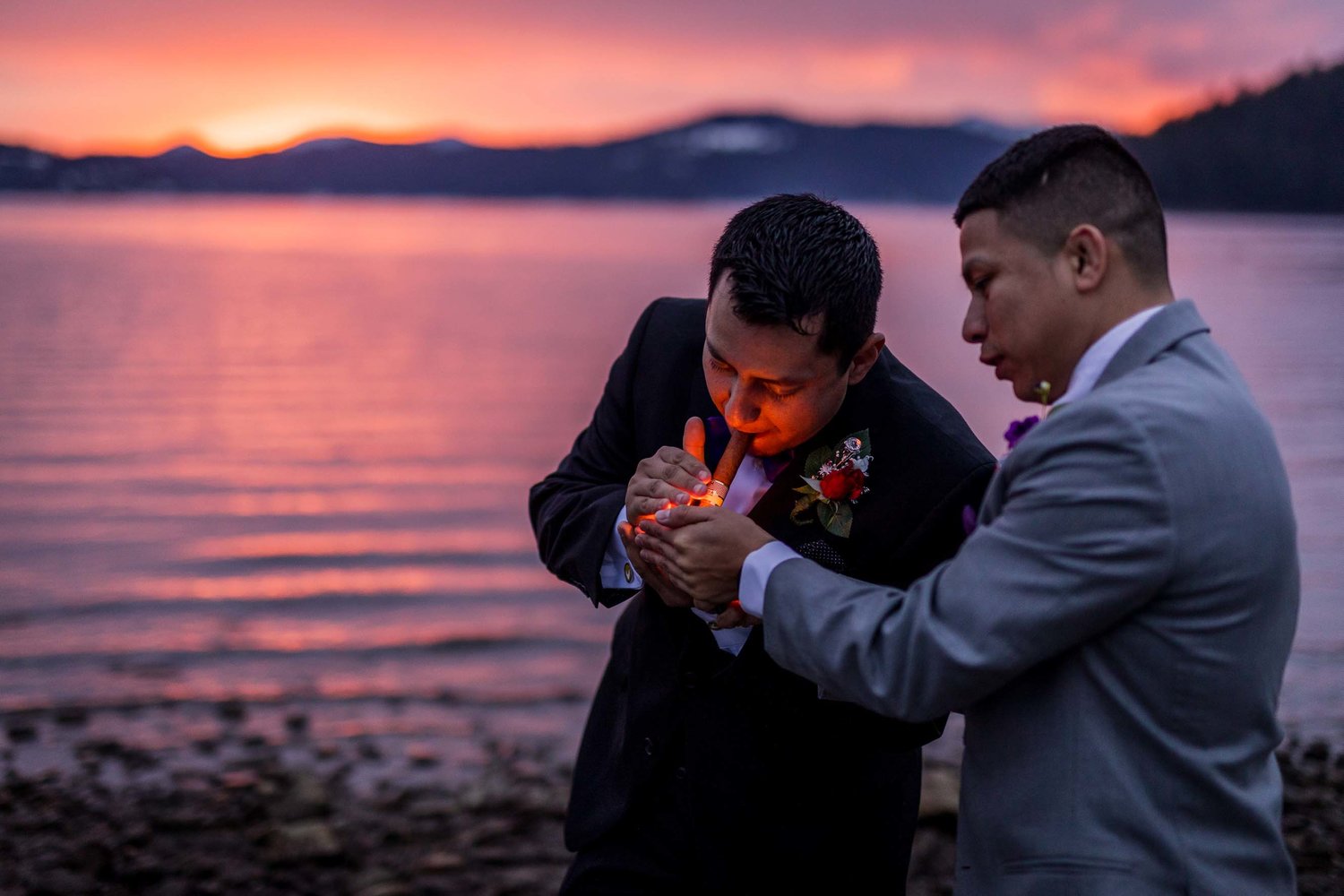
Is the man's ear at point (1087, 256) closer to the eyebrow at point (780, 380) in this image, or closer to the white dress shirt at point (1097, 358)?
the white dress shirt at point (1097, 358)

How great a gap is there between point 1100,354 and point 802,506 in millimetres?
1176

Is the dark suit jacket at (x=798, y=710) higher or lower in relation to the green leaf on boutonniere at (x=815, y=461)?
lower

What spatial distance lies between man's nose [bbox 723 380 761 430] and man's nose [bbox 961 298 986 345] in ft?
2.37

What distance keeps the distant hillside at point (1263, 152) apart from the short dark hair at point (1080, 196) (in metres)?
107

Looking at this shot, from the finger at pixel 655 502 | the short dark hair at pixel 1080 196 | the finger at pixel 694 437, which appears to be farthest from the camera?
the finger at pixel 694 437

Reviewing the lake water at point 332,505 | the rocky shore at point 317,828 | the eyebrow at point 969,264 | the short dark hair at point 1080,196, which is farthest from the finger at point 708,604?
the lake water at point 332,505

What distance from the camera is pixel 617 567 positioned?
14.3 feet

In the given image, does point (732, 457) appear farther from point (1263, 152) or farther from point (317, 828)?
point (1263, 152)

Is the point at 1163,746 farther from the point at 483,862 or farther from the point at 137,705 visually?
the point at 137,705

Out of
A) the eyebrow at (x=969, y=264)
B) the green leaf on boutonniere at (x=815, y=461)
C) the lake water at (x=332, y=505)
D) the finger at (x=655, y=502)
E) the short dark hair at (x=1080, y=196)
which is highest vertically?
the short dark hair at (x=1080, y=196)

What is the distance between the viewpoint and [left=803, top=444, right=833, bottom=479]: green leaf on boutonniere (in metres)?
4.02

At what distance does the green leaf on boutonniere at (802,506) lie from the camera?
3.99 m

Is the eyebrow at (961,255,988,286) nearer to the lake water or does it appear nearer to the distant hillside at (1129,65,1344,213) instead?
the lake water

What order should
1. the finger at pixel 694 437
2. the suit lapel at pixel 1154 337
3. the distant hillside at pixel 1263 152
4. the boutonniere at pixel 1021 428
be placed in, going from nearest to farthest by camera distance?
the suit lapel at pixel 1154 337, the boutonniere at pixel 1021 428, the finger at pixel 694 437, the distant hillside at pixel 1263 152
